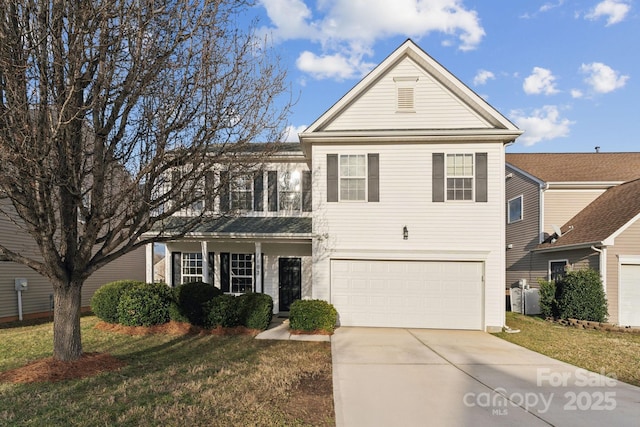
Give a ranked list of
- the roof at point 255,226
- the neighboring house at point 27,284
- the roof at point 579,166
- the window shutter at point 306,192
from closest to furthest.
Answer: the roof at point 255,226, the neighboring house at point 27,284, the window shutter at point 306,192, the roof at point 579,166

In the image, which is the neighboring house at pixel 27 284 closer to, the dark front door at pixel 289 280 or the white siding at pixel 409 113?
the dark front door at pixel 289 280

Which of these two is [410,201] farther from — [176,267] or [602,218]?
[176,267]

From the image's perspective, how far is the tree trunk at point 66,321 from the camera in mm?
6504

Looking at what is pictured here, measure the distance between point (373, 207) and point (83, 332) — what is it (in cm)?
873

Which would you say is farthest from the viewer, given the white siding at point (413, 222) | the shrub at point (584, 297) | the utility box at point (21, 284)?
the utility box at point (21, 284)

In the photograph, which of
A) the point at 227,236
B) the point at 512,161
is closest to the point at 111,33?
the point at 227,236

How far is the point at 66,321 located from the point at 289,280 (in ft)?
25.1

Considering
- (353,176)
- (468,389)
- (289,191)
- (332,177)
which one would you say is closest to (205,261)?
(289,191)

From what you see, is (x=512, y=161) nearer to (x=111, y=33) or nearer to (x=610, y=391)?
(x=610, y=391)

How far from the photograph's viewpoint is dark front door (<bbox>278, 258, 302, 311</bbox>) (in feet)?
44.0

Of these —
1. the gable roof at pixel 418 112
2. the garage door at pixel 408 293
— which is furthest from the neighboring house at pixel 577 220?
the gable roof at pixel 418 112

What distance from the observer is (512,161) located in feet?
63.2

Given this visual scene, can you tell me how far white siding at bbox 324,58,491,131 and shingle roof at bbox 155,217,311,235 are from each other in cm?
329

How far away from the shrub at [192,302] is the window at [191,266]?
11.2 feet
